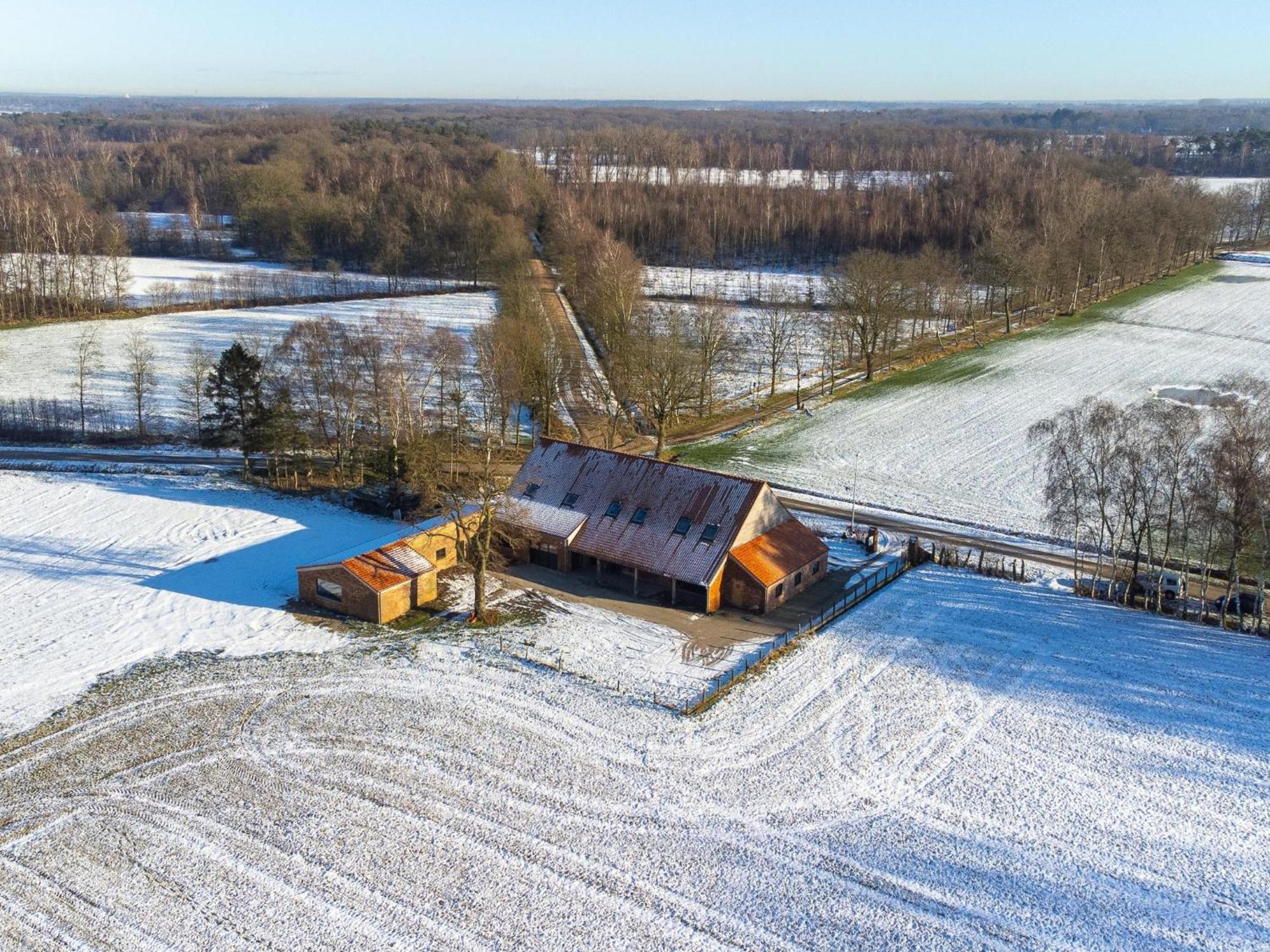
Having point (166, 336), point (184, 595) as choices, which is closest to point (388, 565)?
point (184, 595)

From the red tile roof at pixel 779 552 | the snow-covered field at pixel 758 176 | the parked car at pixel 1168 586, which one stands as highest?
the snow-covered field at pixel 758 176

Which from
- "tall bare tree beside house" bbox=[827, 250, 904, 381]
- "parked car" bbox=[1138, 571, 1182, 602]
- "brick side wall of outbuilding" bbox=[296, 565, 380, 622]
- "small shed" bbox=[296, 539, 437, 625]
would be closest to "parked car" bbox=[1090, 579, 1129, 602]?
"parked car" bbox=[1138, 571, 1182, 602]

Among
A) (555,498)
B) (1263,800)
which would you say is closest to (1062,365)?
(555,498)

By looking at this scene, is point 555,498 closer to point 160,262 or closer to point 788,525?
point 788,525

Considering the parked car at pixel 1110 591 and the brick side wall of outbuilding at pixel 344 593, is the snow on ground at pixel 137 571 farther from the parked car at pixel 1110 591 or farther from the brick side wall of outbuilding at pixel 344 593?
the parked car at pixel 1110 591

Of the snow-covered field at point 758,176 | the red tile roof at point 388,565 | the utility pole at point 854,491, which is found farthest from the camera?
the snow-covered field at point 758,176

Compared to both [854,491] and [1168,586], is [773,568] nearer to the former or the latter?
[854,491]

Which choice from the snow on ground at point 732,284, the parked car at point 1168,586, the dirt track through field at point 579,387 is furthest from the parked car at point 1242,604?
the snow on ground at point 732,284
